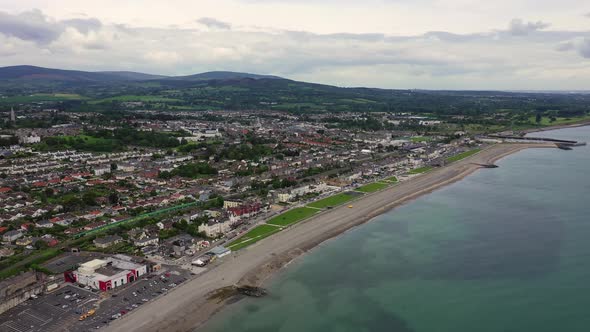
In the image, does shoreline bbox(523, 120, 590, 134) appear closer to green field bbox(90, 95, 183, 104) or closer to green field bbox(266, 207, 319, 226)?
green field bbox(266, 207, 319, 226)

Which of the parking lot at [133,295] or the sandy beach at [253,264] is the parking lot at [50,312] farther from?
the sandy beach at [253,264]

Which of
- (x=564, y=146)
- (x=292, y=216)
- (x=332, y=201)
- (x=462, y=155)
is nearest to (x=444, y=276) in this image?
(x=292, y=216)

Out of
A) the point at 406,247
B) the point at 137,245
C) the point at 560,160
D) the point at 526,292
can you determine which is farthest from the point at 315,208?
the point at 560,160

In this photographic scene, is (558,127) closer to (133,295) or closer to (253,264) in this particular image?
(253,264)

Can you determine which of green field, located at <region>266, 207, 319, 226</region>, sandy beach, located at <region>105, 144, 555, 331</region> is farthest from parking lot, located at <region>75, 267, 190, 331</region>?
green field, located at <region>266, 207, 319, 226</region>

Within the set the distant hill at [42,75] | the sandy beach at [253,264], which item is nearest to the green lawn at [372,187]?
the sandy beach at [253,264]

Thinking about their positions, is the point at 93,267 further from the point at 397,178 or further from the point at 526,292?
the point at 397,178
